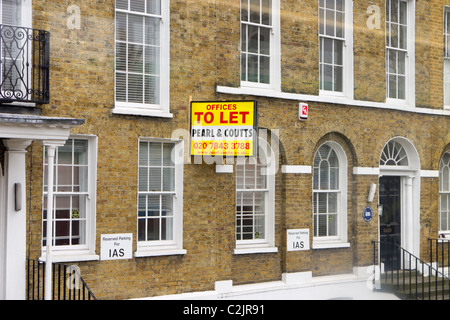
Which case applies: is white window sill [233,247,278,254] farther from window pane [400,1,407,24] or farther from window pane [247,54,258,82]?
window pane [400,1,407,24]

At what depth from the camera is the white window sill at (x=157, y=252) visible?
37.4 feet

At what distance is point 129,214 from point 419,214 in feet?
26.1

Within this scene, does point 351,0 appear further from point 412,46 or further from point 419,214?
point 419,214

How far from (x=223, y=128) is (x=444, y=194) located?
8.09 metres

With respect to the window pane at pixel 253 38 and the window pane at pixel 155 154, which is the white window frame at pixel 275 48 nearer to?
the window pane at pixel 253 38

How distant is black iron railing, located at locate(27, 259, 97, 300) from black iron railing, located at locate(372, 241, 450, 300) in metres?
7.12

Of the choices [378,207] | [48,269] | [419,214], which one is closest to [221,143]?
[48,269]

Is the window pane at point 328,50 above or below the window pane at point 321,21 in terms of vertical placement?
below

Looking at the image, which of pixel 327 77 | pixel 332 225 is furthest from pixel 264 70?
pixel 332 225

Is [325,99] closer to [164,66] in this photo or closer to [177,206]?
[164,66]

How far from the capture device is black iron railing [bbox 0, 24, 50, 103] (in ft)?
33.0

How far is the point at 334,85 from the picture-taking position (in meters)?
14.6

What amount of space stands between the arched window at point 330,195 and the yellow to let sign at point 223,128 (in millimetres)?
3470

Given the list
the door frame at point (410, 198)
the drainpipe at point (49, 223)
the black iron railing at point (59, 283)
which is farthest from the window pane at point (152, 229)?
the door frame at point (410, 198)
